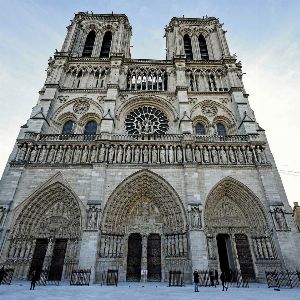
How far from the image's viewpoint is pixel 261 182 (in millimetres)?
13539

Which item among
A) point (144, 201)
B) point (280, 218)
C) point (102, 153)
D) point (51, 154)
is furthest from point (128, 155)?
point (280, 218)

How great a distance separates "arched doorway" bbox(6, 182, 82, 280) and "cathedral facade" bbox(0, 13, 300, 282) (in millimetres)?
51

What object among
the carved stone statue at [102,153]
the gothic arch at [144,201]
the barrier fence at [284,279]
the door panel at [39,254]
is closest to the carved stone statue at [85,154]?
the carved stone statue at [102,153]

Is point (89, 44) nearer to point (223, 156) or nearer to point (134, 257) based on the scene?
point (223, 156)

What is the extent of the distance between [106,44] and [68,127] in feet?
34.9

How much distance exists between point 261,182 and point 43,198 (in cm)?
1228

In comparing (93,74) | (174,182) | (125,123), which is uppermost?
(93,74)

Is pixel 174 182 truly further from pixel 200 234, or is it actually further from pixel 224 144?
pixel 224 144

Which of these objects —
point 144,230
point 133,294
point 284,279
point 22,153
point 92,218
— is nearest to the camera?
point 133,294

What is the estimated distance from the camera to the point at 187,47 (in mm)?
23500

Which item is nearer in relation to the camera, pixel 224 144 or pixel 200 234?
pixel 200 234

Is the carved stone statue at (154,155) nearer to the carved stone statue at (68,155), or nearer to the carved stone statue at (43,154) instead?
the carved stone statue at (68,155)

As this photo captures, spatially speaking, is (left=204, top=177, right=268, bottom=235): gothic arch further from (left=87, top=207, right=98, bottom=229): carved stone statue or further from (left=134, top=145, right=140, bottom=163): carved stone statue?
(left=87, top=207, right=98, bottom=229): carved stone statue

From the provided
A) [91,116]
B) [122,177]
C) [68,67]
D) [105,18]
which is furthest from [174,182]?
[105,18]
